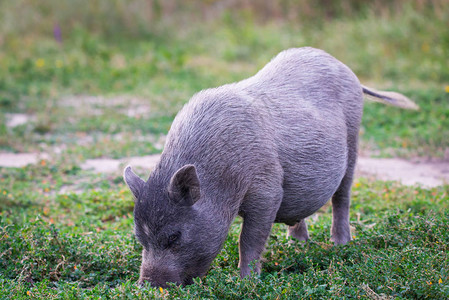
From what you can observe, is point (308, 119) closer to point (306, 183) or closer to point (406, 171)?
point (306, 183)

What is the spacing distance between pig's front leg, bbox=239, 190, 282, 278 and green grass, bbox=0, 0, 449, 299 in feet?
0.47

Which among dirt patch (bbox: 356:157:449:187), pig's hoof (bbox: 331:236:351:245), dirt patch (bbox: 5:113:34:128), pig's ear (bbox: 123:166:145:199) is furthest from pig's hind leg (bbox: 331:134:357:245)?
dirt patch (bbox: 5:113:34:128)

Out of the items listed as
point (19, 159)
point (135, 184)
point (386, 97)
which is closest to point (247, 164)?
point (135, 184)

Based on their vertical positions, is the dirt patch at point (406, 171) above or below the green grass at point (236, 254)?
below

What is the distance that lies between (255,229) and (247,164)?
0.48 metres

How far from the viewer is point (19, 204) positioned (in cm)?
588

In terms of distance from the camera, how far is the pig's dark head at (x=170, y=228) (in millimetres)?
3424

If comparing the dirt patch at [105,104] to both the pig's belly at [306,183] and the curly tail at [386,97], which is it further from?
the pig's belly at [306,183]

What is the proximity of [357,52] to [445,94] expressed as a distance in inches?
127

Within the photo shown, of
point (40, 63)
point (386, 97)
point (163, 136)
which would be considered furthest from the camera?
point (40, 63)

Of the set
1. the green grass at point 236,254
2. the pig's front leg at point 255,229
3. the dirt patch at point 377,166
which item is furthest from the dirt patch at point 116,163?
the pig's front leg at point 255,229

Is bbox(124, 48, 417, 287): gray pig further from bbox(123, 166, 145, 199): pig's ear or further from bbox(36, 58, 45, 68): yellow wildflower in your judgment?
bbox(36, 58, 45, 68): yellow wildflower

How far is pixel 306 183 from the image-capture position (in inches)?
163

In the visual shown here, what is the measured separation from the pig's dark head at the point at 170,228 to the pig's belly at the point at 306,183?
2.71 feet
